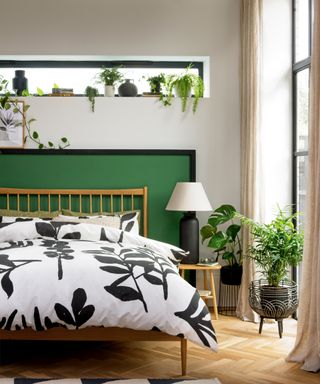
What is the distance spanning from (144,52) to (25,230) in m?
2.17

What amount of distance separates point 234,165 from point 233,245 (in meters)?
0.75

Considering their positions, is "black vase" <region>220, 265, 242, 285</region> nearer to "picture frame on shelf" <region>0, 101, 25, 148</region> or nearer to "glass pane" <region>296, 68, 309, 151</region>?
"glass pane" <region>296, 68, 309, 151</region>

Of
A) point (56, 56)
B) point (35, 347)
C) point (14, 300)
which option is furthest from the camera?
point (56, 56)

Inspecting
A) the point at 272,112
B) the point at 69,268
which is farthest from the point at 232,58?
the point at 69,268

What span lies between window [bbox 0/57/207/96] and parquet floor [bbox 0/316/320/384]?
269 cm

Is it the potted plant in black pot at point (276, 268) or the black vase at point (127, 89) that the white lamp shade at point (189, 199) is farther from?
the black vase at point (127, 89)

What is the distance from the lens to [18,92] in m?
6.00

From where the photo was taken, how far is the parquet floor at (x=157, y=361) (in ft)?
12.2

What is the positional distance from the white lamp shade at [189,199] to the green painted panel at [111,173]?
0.39 m

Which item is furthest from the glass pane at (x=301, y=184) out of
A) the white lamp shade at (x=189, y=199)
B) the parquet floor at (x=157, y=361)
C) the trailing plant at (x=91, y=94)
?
the trailing plant at (x=91, y=94)

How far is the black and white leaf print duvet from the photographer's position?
11.6 ft

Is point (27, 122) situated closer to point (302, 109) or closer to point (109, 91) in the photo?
point (109, 91)

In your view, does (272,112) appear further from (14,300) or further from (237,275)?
(14,300)

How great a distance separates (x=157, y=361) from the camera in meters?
4.04
